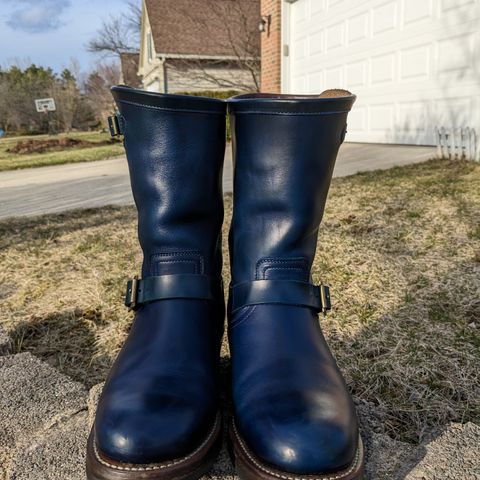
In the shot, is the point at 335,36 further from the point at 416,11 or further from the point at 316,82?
the point at 416,11

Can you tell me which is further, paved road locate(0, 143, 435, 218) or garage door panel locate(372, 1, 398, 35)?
garage door panel locate(372, 1, 398, 35)

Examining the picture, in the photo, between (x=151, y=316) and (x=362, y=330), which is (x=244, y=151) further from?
(x=362, y=330)

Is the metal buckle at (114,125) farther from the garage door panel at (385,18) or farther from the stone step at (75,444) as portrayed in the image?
the garage door panel at (385,18)

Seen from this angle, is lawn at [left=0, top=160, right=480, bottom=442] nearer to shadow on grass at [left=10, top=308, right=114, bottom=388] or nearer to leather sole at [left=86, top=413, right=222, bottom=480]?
shadow on grass at [left=10, top=308, right=114, bottom=388]

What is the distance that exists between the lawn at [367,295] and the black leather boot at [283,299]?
0.31 m

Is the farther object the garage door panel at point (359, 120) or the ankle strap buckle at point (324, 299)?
the garage door panel at point (359, 120)

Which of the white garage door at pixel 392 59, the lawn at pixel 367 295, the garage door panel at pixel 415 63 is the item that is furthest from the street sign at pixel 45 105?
the lawn at pixel 367 295

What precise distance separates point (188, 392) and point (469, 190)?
3.12 meters

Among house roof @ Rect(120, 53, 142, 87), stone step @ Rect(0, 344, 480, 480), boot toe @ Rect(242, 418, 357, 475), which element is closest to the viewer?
boot toe @ Rect(242, 418, 357, 475)

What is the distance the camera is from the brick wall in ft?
26.5

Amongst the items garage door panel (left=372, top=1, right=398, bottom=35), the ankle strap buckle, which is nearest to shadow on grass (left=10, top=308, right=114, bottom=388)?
the ankle strap buckle

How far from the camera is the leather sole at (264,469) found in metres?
0.68

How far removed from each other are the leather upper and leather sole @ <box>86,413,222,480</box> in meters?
0.01

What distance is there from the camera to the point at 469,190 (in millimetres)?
3314
